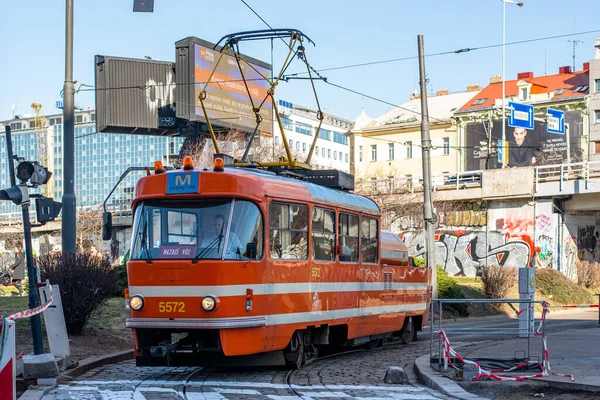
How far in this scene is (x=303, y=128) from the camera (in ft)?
457

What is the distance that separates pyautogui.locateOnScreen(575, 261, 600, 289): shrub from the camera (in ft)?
137

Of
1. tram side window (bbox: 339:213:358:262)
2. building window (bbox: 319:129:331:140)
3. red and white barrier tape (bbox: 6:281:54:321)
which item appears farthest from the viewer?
building window (bbox: 319:129:331:140)

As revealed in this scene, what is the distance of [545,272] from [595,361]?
2503 centimetres

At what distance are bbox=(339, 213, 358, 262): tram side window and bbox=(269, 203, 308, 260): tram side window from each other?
1.58 metres

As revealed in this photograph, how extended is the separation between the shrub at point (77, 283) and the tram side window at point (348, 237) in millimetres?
4248

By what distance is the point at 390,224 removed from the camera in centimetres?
4538

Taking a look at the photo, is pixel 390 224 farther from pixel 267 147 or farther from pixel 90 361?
pixel 90 361

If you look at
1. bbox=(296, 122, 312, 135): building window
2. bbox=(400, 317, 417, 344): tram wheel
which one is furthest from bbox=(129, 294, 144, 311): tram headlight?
bbox=(296, 122, 312, 135): building window

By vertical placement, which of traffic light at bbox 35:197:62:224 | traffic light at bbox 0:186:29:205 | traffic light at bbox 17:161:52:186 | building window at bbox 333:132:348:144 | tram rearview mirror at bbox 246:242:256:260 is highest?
building window at bbox 333:132:348:144

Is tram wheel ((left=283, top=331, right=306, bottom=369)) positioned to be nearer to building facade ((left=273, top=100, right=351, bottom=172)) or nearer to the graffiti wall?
the graffiti wall

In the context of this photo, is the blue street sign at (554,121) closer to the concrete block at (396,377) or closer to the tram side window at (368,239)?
the tram side window at (368,239)

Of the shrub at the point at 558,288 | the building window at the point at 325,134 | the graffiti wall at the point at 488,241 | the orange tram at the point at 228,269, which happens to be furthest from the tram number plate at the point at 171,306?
the building window at the point at 325,134

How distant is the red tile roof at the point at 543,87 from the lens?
74438mm

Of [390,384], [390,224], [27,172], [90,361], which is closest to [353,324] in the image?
[390,384]
